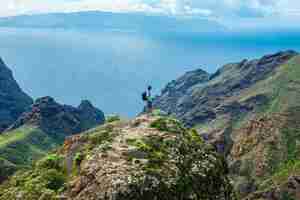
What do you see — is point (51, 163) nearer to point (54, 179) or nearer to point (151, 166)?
point (54, 179)

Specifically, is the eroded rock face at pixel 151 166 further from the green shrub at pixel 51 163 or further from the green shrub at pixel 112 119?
the green shrub at pixel 112 119

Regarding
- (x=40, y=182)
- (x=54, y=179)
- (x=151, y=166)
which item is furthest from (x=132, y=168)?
(x=40, y=182)

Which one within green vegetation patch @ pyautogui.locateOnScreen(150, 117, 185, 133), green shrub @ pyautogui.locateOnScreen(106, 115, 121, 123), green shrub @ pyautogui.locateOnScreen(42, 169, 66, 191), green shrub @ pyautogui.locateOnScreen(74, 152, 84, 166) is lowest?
green shrub @ pyautogui.locateOnScreen(42, 169, 66, 191)

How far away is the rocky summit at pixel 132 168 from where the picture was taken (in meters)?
16.0

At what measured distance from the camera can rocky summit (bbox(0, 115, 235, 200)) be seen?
15953 millimetres

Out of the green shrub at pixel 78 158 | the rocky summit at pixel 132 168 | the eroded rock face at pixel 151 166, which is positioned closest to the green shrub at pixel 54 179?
the rocky summit at pixel 132 168

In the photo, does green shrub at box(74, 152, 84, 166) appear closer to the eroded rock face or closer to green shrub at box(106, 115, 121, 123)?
the eroded rock face

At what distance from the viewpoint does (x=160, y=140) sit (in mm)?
18562

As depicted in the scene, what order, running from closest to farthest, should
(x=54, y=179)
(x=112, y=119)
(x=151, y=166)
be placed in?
(x=151, y=166)
(x=54, y=179)
(x=112, y=119)

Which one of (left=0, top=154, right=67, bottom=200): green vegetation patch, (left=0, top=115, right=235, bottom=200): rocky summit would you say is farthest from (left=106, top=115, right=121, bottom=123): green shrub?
(left=0, top=154, right=67, bottom=200): green vegetation patch

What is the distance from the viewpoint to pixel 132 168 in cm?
1631

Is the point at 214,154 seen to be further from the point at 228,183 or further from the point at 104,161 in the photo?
the point at 104,161

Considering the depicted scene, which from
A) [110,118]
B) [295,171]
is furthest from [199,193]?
[295,171]

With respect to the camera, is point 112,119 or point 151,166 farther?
point 112,119
